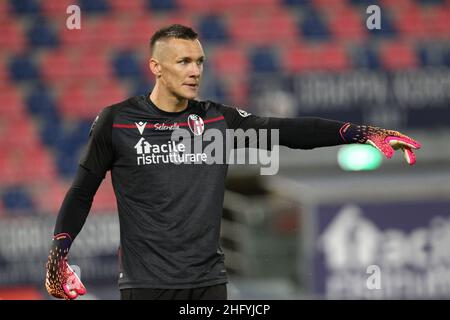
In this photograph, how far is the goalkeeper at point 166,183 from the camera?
445 centimetres

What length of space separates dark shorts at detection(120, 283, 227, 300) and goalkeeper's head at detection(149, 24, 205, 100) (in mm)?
844

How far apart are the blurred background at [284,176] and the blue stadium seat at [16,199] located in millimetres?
11

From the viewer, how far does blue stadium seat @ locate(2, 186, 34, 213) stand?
11125 millimetres

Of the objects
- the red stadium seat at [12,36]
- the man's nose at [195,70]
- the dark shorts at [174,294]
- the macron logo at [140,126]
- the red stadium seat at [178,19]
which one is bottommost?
the dark shorts at [174,294]

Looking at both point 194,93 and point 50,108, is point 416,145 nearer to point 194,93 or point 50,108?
point 194,93

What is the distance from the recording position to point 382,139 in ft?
15.0

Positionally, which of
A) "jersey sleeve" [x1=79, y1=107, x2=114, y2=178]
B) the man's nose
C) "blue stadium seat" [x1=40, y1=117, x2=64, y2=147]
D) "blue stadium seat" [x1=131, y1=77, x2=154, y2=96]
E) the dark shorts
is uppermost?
"blue stadium seat" [x1=131, y1=77, x2=154, y2=96]

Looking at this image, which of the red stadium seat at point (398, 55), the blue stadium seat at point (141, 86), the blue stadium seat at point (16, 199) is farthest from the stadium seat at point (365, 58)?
the blue stadium seat at point (16, 199)

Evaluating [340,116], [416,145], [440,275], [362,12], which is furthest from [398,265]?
[362,12]

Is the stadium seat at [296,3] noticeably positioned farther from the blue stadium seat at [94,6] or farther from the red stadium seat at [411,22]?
the blue stadium seat at [94,6]

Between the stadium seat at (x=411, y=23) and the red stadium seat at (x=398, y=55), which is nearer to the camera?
the red stadium seat at (x=398, y=55)

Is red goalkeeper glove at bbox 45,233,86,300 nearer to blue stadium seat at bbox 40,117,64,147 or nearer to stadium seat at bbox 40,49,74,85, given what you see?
blue stadium seat at bbox 40,117,64,147

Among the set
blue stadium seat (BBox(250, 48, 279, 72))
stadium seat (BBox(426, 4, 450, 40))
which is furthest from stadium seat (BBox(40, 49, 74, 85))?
stadium seat (BBox(426, 4, 450, 40))

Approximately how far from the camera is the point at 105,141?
452 centimetres
